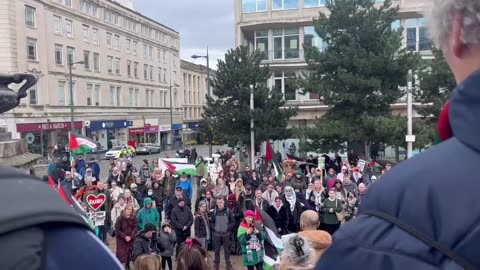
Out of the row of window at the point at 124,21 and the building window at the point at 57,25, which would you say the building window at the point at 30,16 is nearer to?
the building window at the point at 57,25

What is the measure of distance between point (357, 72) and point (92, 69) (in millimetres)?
41009

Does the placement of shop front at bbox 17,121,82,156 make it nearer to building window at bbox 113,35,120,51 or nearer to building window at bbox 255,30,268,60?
building window at bbox 113,35,120,51

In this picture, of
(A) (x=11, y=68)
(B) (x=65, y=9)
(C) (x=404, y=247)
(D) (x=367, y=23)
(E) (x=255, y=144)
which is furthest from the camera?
(B) (x=65, y=9)

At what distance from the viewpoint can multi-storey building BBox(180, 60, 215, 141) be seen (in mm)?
85444

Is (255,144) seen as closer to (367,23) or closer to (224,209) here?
(367,23)

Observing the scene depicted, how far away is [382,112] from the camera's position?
81.5ft

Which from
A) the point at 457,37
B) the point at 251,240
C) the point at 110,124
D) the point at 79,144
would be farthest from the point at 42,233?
the point at 110,124

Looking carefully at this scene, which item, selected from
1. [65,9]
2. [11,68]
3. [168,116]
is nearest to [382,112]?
[11,68]

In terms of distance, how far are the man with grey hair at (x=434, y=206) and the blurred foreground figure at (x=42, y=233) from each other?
0.54 m

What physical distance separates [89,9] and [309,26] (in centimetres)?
2978

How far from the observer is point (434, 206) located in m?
1.11

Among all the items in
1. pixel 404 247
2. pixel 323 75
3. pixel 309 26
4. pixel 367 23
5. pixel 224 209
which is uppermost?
pixel 309 26

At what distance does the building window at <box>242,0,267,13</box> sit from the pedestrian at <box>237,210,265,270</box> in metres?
32.1

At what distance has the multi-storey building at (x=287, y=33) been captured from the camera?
1547 inches
